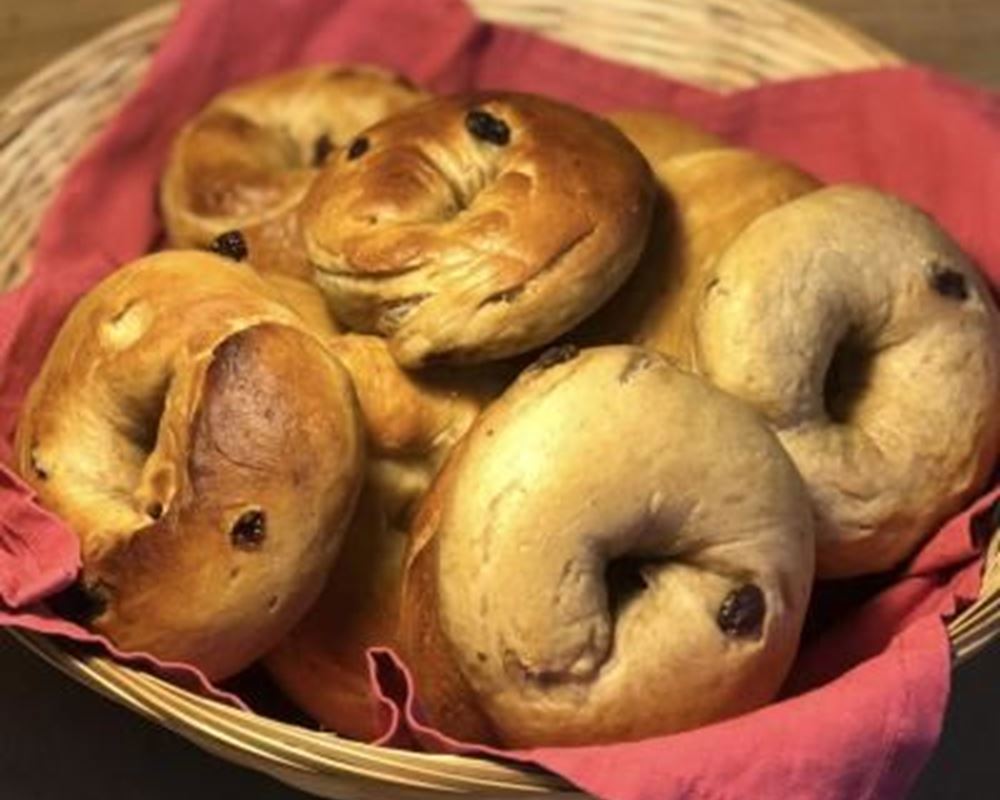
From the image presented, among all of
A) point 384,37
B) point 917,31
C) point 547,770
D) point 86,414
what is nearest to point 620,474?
point 547,770

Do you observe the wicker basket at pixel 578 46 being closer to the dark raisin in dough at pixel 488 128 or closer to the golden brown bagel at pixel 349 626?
the golden brown bagel at pixel 349 626


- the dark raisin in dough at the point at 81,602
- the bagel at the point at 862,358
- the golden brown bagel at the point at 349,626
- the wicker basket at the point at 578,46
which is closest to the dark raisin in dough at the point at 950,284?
the bagel at the point at 862,358

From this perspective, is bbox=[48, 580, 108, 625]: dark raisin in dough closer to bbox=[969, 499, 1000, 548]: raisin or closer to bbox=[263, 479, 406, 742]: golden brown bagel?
bbox=[263, 479, 406, 742]: golden brown bagel

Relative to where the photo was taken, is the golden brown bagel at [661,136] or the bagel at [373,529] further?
the golden brown bagel at [661,136]

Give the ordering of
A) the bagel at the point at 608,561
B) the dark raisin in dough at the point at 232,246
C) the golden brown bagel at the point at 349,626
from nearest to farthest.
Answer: the bagel at the point at 608,561 → the golden brown bagel at the point at 349,626 → the dark raisin in dough at the point at 232,246

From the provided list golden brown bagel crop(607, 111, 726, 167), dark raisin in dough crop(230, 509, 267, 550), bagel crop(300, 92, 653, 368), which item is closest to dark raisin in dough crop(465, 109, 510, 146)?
bagel crop(300, 92, 653, 368)

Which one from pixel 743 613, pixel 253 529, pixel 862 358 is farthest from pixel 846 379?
pixel 253 529

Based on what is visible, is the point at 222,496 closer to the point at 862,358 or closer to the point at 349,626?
the point at 349,626
